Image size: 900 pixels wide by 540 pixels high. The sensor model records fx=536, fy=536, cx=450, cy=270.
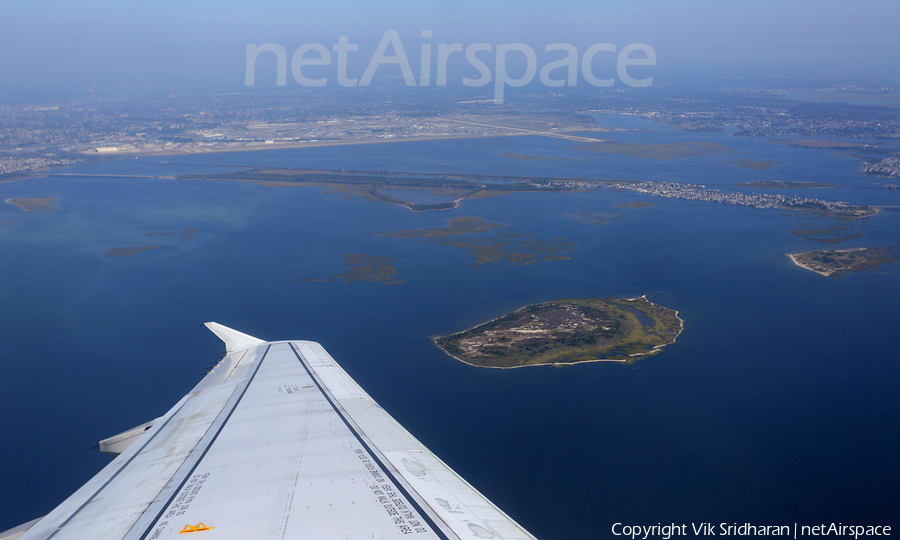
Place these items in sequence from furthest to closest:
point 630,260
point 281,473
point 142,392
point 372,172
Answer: point 372,172, point 630,260, point 142,392, point 281,473

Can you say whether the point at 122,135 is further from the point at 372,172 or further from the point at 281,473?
the point at 281,473

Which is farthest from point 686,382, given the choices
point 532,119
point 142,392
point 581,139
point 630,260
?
point 532,119

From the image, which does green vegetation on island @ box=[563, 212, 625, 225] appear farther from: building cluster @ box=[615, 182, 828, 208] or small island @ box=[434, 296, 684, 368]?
small island @ box=[434, 296, 684, 368]

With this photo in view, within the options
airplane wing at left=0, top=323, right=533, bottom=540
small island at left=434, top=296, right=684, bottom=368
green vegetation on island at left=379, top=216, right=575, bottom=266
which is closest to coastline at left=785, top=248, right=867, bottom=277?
small island at left=434, top=296, right=684, bottom=368

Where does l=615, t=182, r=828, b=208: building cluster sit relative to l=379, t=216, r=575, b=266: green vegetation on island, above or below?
above

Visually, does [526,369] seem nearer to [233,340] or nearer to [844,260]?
[233,340]

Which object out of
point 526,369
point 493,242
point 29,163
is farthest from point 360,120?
point 526,369

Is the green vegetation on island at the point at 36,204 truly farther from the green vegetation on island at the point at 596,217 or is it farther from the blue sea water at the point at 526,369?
the green vegetation on island at the point at 596,217
